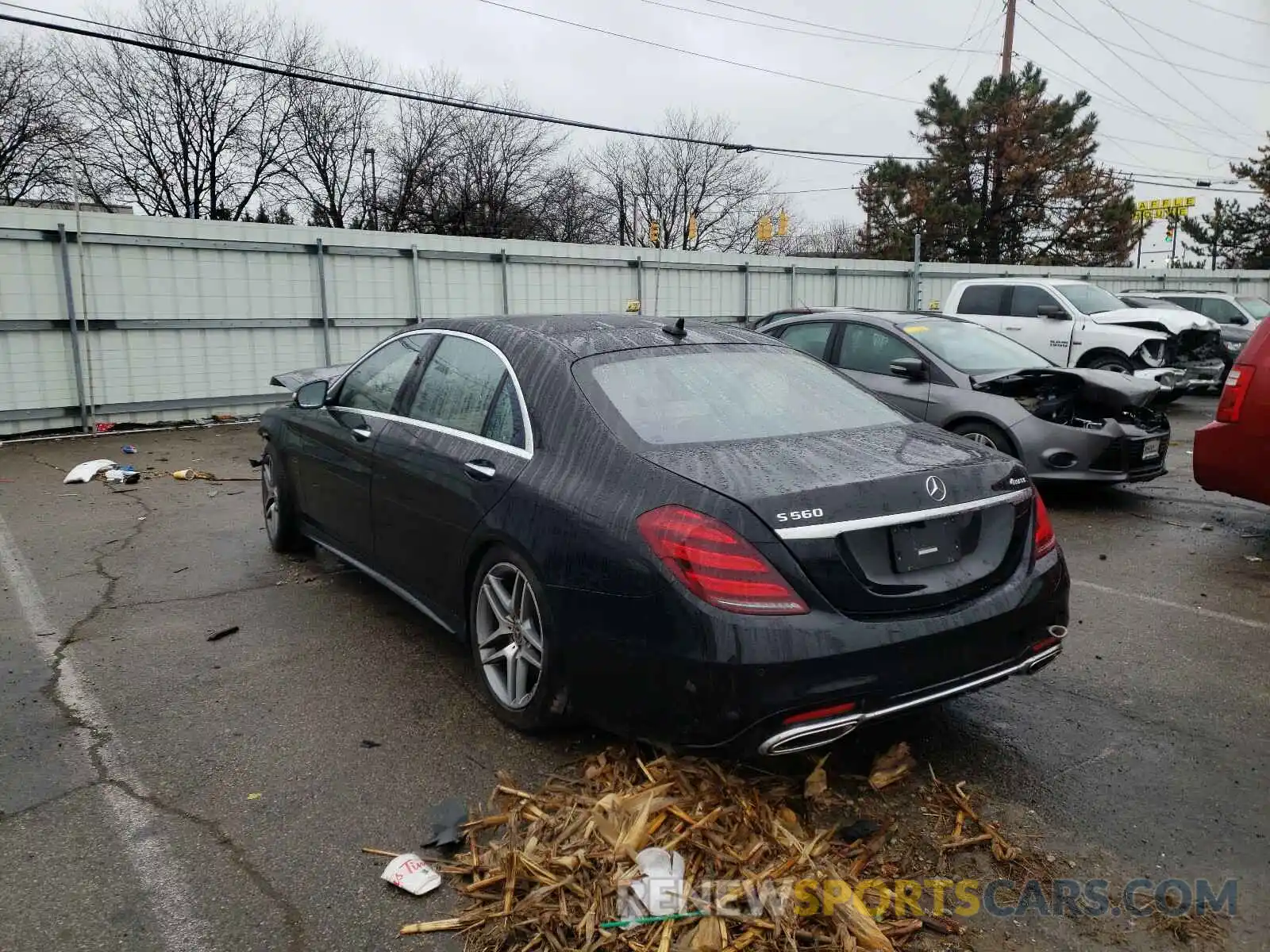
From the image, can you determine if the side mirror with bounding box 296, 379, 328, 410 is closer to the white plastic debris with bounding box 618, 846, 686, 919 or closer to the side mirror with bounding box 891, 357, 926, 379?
the white plastic debris with bounding box 618, 846, 686, 919

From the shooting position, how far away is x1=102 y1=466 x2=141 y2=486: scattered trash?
8891mm

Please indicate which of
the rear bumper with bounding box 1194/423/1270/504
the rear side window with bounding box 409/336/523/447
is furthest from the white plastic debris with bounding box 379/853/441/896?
the rear bumper with bounding box 1194/423/1270/504

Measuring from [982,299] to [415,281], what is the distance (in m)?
8.63

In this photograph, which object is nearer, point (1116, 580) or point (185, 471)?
point (1116, 580)

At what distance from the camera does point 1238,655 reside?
4.34 metres

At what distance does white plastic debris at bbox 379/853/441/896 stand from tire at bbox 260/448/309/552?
11.1 feet

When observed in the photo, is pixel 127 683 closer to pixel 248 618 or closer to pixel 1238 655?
pixel 248 618

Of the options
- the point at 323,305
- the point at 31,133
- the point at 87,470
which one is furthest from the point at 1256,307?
the point at 31,133

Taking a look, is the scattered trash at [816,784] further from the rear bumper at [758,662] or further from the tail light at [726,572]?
the tail light at [726,572]

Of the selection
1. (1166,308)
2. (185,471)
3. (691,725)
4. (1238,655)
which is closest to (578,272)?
(185,471)

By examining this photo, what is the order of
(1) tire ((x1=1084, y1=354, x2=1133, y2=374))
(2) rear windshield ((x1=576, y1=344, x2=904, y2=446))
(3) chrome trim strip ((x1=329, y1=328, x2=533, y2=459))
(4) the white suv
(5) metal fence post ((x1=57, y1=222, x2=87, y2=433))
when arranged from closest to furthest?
(2) rear windshield ((x1=576, y1=344, x2=904, y2=446)), (3) chrome trim strip ((x1=329, y1=328, x2=533, y2=459)), (5) metal fence post ((x1=57, y1=222, x2=87, y2=433)), (1) tire ((x1=1084, y1=354, x2=1133, y2=374)), (4) the white suv

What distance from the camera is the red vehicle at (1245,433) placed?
18.2 ft

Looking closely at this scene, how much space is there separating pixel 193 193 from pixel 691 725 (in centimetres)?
3959

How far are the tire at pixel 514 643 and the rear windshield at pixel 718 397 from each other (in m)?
0.69
